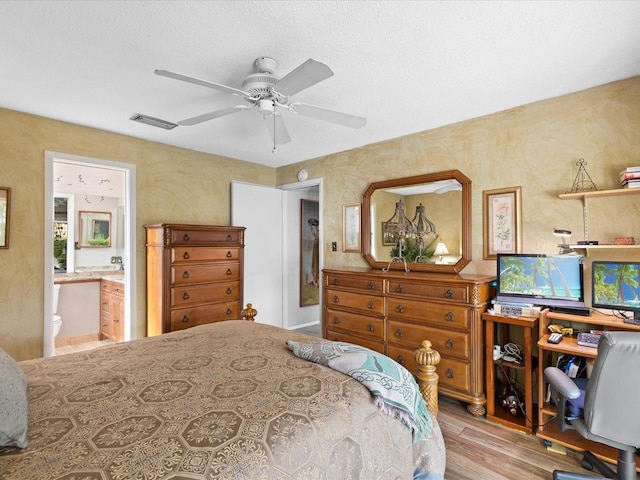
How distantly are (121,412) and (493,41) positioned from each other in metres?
2.54

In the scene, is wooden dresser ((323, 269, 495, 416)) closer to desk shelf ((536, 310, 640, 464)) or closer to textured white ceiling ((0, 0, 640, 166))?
desk shelf ((536, 310, 640, 464))

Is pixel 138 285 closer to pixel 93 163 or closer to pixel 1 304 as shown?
pixel 1 304

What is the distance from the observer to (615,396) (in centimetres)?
155

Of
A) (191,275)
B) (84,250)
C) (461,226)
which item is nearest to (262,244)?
(191,275)

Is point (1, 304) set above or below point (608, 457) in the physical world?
above

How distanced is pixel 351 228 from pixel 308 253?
161 cm

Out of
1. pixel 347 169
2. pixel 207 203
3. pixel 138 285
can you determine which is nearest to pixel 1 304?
pixel 138 285

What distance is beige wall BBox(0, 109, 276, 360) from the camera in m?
2.89

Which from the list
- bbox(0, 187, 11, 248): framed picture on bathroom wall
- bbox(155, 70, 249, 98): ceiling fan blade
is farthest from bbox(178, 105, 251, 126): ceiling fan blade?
bbox(0, 187, 11, 248): framed picture on bathroom wall

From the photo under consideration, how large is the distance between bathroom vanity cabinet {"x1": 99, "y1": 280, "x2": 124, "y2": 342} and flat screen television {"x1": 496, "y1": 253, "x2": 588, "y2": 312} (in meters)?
4.14

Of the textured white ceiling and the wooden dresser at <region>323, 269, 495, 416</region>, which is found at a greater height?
the textured white ceiling

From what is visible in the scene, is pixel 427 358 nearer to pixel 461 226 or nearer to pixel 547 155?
pixel 461 226

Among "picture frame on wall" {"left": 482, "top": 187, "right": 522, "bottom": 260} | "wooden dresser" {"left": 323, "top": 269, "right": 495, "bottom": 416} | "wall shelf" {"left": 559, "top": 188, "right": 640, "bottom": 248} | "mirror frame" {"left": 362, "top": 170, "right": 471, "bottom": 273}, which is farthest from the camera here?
"mirror frame" {"left": 362, "top": 170, "right": 471, "bottom": 273}

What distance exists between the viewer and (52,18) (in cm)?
170
